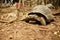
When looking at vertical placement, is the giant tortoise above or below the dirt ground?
above

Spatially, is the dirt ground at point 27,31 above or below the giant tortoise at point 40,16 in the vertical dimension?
below

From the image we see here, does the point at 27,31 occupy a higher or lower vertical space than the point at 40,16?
lower

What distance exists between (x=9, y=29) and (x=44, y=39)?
0.90 metres

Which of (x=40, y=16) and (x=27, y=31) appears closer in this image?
(x=27, y=31)

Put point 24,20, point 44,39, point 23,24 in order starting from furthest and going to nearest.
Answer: point 24,20
point 23,24
point 44,39

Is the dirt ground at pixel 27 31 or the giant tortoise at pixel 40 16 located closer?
the dirt ground at pixel 27 31

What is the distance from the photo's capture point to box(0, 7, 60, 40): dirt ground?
10.3 feet

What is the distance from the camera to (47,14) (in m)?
4.05

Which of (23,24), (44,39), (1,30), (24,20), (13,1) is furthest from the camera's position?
(13,1)

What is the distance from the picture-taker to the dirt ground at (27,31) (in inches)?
124

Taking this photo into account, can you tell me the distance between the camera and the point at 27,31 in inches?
135

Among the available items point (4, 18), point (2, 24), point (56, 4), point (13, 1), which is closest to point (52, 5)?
point (56, 4)

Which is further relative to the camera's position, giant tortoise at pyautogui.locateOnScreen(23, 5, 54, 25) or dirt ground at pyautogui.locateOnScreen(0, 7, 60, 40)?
giant tortoise at pyautogui.locateOnScreen(23, 5, 54, 25)

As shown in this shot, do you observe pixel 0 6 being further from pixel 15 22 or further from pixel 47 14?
pixel 47 14
